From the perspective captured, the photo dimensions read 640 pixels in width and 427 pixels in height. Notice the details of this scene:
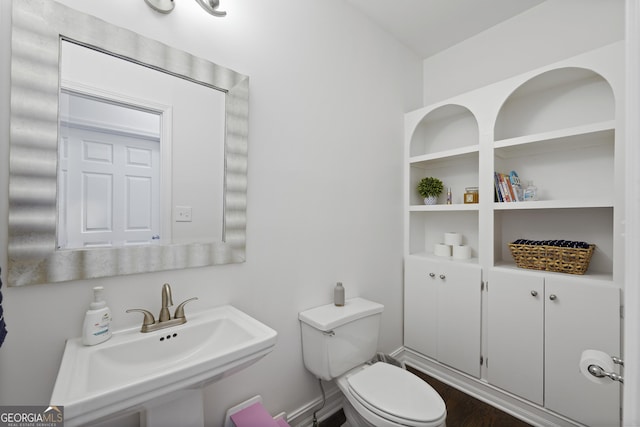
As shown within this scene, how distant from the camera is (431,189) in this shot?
2156 millimetres

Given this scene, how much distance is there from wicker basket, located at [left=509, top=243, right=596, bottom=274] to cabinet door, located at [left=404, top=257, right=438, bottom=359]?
0.53 meters

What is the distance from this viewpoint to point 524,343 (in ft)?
5.29

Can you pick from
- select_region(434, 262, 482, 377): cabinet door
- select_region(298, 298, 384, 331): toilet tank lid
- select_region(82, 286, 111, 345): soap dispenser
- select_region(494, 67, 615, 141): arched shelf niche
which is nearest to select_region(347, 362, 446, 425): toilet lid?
select_region(298, 298, 384, 331): toilet tank lid

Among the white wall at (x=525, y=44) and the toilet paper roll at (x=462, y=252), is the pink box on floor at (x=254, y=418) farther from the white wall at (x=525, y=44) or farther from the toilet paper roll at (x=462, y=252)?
the white wall at (x=525, y=44)

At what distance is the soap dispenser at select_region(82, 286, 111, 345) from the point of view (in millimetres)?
924

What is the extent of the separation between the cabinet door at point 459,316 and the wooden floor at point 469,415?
173mm

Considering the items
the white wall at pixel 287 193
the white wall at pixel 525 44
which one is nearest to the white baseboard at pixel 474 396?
the white wall at pixel 287 193

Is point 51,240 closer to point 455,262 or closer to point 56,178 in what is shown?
point 56,178

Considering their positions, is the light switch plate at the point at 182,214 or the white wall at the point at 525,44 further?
the white wall at the point at 525,44

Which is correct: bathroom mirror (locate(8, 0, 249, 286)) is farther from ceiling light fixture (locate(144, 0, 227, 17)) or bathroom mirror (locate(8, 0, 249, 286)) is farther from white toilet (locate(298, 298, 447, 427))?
white toilet (locate(298, 298, 447, 427))

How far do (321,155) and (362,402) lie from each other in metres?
1.31

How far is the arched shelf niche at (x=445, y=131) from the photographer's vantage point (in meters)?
2.18

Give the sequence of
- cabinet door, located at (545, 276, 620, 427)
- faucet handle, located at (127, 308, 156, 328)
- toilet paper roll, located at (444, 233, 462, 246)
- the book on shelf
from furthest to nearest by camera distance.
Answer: toilet paper roll, located at (444, 233, 462, 246) → the book on shelf → cabinet door, located at (545, 276, 620, 427) → faucet handle, located at (127, 308, 156, 328)

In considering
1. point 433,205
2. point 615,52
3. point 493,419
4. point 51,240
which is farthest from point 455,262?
point 51,240
